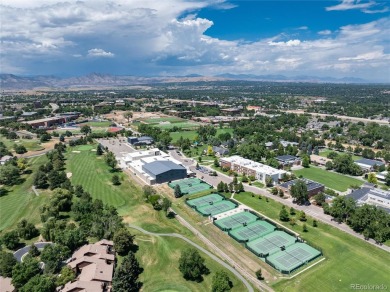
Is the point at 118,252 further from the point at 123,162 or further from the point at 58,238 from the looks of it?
the point at 123,162

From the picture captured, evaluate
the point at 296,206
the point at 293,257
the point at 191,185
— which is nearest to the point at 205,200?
the point at 191,185

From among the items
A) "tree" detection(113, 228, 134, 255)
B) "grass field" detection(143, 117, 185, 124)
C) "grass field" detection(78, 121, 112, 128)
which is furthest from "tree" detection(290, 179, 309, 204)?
"grass field" detection(78, 121, 112, 128)

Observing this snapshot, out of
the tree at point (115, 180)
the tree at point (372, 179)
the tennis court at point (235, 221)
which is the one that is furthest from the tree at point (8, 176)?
the tree at point (372, 179)

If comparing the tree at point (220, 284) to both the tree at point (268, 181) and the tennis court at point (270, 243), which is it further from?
the tree at point (268, 181)

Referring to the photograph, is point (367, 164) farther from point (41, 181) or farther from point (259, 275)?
point (41, 181)

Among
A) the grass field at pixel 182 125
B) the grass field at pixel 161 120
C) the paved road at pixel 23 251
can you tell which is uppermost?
the grass field at pixel 161 120

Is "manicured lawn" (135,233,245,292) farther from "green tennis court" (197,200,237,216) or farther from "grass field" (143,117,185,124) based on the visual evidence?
"grass field" (143,117,185,124)
